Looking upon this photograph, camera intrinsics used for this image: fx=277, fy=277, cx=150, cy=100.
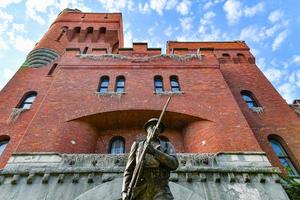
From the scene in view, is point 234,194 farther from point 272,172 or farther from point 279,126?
point 279,126

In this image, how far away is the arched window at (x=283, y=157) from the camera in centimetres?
1027

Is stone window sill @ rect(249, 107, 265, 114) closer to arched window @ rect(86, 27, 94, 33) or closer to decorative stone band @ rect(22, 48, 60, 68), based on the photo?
decorative stone band @ rect(22, 48, 60, 68)

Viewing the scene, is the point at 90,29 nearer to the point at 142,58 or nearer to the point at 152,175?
the point at 142,58

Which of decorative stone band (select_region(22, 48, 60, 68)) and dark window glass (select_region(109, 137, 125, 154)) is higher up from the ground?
decorative stone band (select_region(22, 48, 60, 68))

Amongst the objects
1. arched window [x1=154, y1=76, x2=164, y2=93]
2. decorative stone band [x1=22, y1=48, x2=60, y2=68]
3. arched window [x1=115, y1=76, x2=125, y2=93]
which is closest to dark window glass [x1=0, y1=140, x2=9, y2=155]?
arched window [x1=115, y1=76, x2=125, y2=93]

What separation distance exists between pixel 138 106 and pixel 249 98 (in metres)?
6.25

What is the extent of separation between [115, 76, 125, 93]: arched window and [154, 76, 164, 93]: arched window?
1516mm

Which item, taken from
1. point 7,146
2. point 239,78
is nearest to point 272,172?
point 239,78

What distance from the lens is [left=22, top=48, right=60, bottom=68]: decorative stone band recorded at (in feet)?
51.8

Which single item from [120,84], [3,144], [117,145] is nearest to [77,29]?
[120,84]

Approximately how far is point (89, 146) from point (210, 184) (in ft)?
15.3

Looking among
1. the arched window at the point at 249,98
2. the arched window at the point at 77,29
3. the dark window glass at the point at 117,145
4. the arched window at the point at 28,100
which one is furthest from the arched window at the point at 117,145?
the arched window at the point at 77,29

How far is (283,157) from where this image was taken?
1081cm

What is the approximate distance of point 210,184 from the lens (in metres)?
7.92
